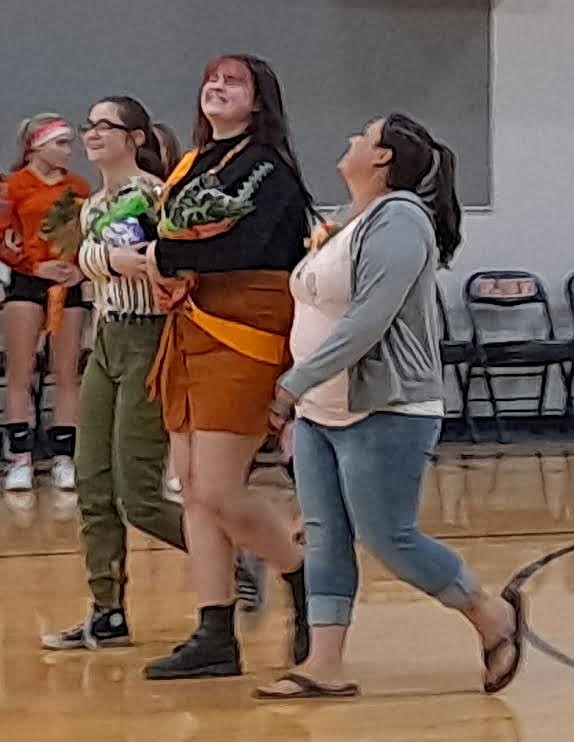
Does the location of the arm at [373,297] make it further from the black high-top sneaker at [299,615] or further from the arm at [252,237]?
the black high-top sneaker at [299,615]

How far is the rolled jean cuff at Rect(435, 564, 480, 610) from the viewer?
307 centimetres

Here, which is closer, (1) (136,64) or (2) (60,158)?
(2) (60,158)

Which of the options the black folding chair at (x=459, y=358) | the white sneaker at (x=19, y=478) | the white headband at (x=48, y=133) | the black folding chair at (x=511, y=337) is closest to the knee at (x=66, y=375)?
the white sneaker at (x=19, y=478)

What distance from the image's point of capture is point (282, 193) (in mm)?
3213

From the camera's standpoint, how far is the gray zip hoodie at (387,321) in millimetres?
2928

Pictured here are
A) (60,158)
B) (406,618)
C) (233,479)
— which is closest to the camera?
(233,479)

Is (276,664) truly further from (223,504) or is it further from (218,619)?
(223,504)

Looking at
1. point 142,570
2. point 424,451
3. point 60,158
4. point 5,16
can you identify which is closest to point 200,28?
point 5,16

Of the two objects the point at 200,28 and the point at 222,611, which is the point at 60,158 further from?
the point at 222,611

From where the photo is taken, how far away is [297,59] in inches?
311

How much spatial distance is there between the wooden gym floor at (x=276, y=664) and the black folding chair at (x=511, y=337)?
2.37 m

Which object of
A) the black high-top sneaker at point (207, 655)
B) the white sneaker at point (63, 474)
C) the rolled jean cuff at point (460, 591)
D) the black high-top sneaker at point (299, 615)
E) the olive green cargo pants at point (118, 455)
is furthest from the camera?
the white sneaker at point (63, 474)

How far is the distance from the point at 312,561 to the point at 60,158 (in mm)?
3323

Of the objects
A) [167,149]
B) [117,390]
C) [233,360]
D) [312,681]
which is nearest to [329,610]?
[312,681]
